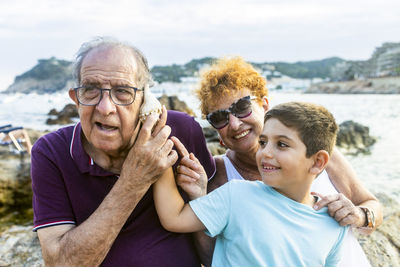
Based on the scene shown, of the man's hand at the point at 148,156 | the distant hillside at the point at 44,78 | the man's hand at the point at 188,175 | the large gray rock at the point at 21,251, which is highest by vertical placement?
the man's hand at the point at 148,156

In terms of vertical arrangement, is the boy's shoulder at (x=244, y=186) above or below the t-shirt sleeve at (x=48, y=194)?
above

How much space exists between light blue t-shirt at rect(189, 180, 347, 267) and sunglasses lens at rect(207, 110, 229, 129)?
88 cm

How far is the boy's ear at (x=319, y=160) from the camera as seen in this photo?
199 centimetres

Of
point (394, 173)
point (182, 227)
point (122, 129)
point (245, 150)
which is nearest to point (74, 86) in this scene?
point (122, 129)

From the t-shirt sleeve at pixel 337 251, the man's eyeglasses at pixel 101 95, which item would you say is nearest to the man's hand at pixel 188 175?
the man's eyeglasses at pixel 101 95

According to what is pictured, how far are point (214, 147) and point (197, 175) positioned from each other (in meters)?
6.75

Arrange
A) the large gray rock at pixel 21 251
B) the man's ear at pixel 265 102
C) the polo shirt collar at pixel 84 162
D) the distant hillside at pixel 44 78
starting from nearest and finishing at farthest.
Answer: the polo shirt collar at pixel 84 162
the man's ear at pixel 265 102
the large gray rock at pixel 21 251
the distant hillside at pixel 44 78

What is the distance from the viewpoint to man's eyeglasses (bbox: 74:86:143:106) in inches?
76.4

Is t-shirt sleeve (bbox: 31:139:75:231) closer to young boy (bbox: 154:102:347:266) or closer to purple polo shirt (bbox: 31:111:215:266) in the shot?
purple polo shirt (bbox: 31:111:215:266)

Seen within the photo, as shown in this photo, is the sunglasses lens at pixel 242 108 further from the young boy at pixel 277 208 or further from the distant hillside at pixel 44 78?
the distant hillside at pixel 44 78

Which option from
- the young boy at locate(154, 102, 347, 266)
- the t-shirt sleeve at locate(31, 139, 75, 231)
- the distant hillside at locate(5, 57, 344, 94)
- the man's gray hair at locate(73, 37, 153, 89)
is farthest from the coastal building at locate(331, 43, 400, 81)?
the t-shirt sleeve at locate(31, 139, 75, 231)

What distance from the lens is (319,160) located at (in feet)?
6.58

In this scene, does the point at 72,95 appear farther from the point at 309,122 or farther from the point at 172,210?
the point at 309,122

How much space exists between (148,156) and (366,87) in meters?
86.2
